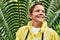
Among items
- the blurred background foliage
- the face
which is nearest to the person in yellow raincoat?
the face

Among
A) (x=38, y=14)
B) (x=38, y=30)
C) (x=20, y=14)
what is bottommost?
(x=20, y=14)

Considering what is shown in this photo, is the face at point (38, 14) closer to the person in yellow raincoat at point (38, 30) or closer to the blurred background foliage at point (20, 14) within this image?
the person in yellow raincoat at point (38, 30)

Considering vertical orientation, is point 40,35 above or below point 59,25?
above

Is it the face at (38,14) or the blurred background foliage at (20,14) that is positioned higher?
the face at (38,14)

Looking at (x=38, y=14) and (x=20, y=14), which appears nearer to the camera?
(x=38, y=14)

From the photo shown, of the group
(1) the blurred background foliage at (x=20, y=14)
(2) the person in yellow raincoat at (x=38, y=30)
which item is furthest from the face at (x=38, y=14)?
(1) the blurred background foliage at (x=20, y=14)

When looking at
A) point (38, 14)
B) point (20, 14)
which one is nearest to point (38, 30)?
point (38, 14)

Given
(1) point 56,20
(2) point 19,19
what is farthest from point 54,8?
(2) point 19,19

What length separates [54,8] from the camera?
466cm

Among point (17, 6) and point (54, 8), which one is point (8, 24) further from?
point (54, 8)

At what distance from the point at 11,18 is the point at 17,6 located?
239 millimetres

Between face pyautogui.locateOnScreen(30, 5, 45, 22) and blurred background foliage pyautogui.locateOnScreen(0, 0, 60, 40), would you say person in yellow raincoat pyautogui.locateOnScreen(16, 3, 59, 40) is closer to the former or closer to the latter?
face pyautogui.locateOnScreen(30, 5, 45, 22)

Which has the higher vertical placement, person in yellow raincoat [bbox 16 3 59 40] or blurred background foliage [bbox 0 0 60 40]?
person in yellow raincoat [bbox 16 3 59 40]

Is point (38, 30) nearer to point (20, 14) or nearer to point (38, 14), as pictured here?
point (38, 14)
